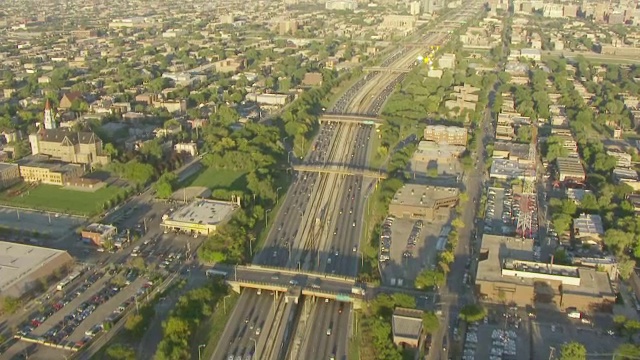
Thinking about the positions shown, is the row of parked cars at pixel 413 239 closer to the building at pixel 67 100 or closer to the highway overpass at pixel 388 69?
the building at pixel 67 100

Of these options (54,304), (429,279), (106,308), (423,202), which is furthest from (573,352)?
(54,304)

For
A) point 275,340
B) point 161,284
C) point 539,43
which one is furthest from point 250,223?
point 539,43

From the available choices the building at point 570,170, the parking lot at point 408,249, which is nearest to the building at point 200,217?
the parking lot at point 408,249

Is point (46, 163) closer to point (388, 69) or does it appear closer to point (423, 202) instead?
point (423, 202)

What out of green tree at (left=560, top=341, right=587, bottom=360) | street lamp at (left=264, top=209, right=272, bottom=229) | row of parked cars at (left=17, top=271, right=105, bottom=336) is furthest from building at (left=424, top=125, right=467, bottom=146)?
row of parked cars at (left=17, top=271, right=105, bottom=336)

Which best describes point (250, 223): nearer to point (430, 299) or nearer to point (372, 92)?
point (430, 299)

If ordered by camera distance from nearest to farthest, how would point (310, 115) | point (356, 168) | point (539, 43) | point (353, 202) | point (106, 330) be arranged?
point (106, 330) < point (353, 202) < point (356, 168) < point (310, 115) < point (539, 43)
